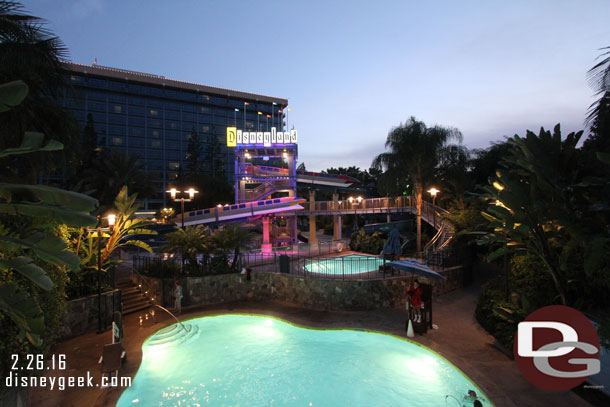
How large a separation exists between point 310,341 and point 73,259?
30.0ft

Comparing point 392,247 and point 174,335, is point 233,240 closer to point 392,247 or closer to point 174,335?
point 174,335

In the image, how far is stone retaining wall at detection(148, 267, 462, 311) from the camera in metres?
13.6

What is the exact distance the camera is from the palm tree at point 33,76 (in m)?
8.88

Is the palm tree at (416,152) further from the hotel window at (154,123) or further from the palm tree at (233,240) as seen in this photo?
the hotel window at (154,123)

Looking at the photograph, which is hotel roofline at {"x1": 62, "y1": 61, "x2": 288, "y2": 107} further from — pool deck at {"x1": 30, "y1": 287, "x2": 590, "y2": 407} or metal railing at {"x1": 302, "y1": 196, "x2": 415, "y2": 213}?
pool deck at {"x1": 30, "y1": 287, "x2": 590, "y2": 407}

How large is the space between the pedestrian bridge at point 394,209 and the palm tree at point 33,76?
67.3 feet

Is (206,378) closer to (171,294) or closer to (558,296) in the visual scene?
(171,294)

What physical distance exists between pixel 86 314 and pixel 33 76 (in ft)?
28.5

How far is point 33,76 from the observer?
942cm

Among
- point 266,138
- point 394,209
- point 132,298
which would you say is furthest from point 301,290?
point 266,138

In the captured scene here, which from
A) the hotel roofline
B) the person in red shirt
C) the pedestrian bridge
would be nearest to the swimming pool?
the person in red shirt

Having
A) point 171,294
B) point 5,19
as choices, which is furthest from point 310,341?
point 5,19

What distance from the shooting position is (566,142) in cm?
840

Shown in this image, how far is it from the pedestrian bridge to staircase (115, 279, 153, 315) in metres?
17.0
